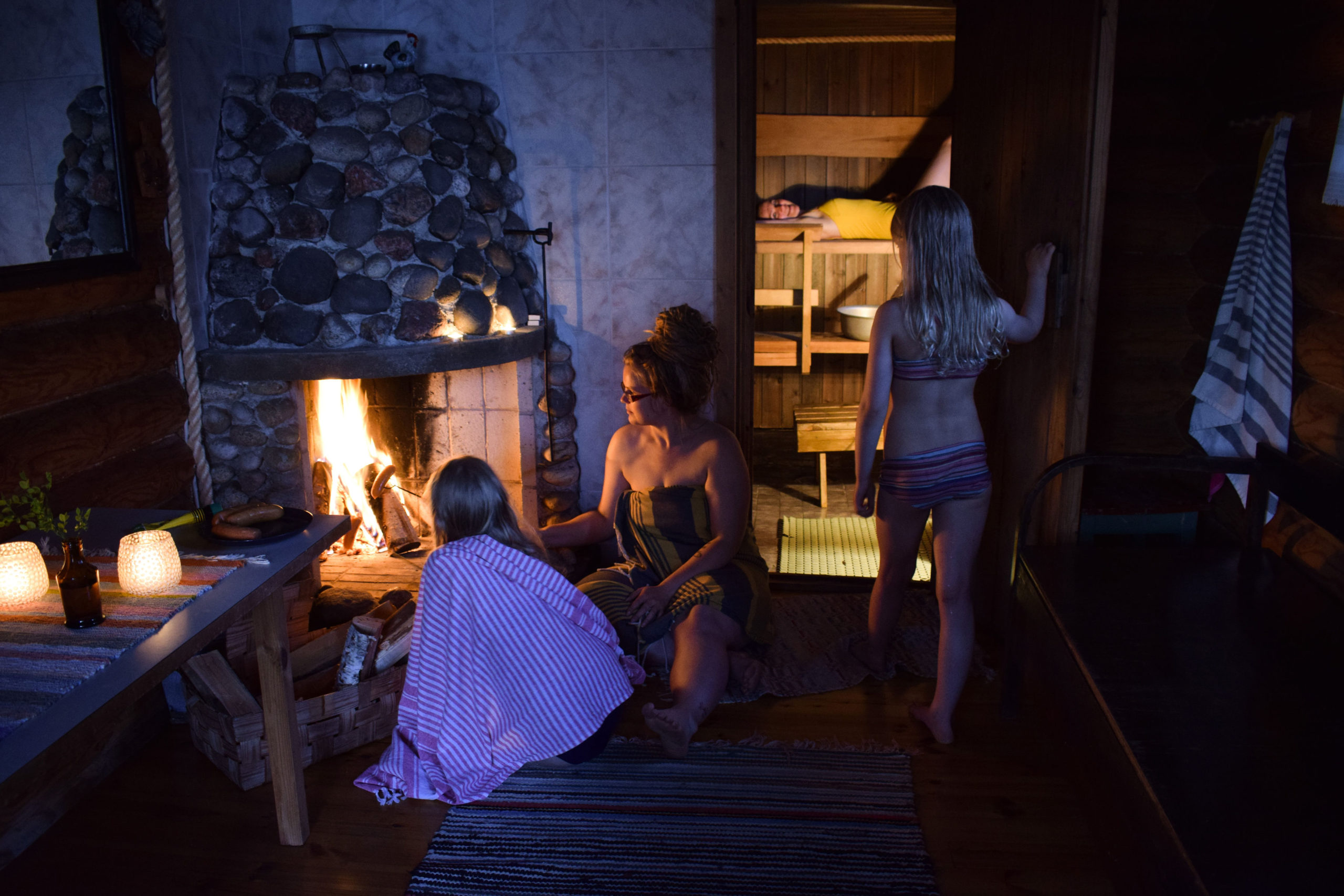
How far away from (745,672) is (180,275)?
216 cm

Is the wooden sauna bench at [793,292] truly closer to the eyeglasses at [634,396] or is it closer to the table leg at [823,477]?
the table leg at [823,477]

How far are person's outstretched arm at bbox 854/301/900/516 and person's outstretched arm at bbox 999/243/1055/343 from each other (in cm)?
32

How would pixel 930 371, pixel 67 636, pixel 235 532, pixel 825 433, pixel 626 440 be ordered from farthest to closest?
pixel 825 433 < pixel 626 440 < pixel 930 371 < pixel 235 532 < pixel 67 636

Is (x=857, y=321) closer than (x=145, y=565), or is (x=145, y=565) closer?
(x=145, y=565)

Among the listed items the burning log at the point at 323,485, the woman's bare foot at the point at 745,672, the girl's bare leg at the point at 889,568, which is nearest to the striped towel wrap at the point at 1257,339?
the girl's bare leg at the point at 889,568

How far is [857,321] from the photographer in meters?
5.52

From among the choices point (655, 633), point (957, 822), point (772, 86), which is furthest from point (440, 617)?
point (772, 86)

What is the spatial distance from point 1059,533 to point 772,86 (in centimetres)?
384

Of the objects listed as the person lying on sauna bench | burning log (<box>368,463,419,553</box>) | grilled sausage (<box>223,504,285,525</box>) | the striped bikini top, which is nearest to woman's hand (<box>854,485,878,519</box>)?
the striped bikini top

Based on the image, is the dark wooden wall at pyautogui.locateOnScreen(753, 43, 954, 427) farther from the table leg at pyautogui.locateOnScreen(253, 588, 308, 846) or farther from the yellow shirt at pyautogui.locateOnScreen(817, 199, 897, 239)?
the table leg at pyautogui.locateOnScreen(253, 588, 308, 846)

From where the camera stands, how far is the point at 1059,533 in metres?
2.88

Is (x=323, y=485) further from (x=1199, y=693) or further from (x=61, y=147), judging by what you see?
(x=1199, y=693)

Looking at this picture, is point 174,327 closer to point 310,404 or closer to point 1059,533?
point 310,404

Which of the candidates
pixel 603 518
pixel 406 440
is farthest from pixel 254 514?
pixel 406 440
